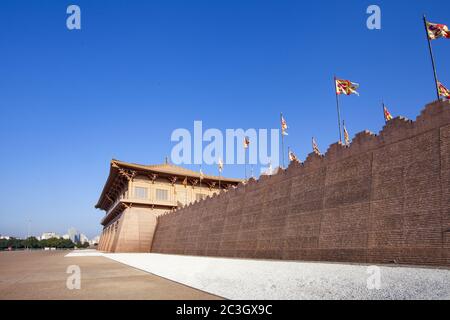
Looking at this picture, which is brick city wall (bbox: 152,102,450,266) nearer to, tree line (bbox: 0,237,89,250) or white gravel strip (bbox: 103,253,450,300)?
white gravel strip (bbox: 103,253,450,300)

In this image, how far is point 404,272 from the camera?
9852 millimetres

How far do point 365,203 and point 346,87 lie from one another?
9.45 meters

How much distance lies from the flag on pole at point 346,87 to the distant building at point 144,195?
23754 mm

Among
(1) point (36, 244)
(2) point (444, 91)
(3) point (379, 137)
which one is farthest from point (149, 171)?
(1) point (36, 244)

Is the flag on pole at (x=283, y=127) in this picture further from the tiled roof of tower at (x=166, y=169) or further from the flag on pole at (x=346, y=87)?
the tiled roof of tower at (x=166, y=169)

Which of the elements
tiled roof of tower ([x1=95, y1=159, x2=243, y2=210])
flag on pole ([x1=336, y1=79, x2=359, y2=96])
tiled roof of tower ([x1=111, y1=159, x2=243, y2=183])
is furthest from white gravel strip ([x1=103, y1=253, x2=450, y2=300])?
tiled roof of tower ([x1=111, y1=159, x2=243, y2=183])

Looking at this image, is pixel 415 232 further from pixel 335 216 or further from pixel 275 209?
pixel 275 209

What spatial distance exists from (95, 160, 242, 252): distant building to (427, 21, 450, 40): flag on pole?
98.6 ft

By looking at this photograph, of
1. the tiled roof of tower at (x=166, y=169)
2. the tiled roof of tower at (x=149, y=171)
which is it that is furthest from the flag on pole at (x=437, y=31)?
the tiled roof of tower at (x=166, y=169)

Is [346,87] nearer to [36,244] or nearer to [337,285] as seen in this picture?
[337,285]

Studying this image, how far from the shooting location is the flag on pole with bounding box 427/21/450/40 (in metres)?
15.1

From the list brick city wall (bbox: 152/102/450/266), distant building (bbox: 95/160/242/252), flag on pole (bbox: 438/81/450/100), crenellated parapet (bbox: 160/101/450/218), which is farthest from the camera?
distant building (bbox: 95/160/242/252)

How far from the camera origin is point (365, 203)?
1433 cm

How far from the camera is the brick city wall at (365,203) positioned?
38.2ft
